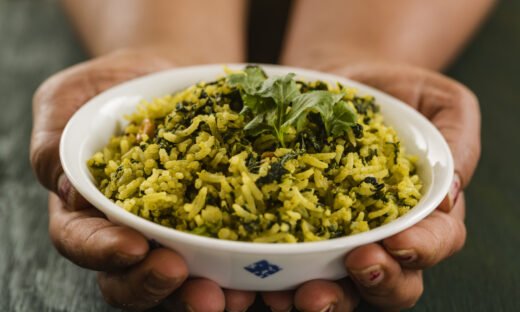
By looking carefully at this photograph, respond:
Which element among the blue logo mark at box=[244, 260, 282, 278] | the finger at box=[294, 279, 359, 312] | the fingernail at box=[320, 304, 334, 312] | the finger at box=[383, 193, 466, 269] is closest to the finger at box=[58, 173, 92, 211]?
the blue logo mark at box=[244, 260, 282, 278]

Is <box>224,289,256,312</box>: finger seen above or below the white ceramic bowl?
below

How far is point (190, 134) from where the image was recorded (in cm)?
228

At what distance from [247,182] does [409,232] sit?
2.20ft

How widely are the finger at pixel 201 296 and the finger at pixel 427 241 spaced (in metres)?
0.68

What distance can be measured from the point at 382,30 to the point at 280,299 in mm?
2973

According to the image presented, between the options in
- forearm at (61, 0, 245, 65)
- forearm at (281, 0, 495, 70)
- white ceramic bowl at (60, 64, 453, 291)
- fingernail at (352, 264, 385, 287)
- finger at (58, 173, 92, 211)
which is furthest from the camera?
forearm at (281, 0, 495, 70)

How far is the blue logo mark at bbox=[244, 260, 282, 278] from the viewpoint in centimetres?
183

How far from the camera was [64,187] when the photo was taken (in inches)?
93.7

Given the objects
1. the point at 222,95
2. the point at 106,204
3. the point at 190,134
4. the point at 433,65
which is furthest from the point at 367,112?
the point at 433,65

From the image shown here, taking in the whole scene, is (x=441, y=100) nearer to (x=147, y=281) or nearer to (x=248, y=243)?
(x=248, y=243)

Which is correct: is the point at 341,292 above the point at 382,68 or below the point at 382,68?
below

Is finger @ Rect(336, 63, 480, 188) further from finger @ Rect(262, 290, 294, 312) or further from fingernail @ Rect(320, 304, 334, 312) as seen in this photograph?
finger @ Rect(262, 290, 294, 312)

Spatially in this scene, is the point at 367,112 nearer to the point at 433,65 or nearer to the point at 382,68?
the point at 382,68

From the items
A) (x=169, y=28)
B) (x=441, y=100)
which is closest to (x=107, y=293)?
(x=441, y=100)
